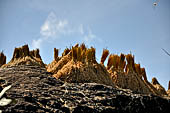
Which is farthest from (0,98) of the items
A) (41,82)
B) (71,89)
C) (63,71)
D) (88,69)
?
(88,69)

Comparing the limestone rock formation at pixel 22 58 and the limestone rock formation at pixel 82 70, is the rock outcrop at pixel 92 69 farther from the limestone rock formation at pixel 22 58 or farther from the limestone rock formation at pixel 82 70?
the limestone rock formation at pixel 22 58

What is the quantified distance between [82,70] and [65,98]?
1118mm

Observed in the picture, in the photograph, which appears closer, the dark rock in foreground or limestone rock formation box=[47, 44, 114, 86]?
the dark rock in foreground

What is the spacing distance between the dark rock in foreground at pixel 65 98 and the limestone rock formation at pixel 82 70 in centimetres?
43

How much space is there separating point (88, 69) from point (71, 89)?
1031mm

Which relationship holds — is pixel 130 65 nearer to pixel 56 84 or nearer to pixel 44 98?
pixel 56 84

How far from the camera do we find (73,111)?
105 inches

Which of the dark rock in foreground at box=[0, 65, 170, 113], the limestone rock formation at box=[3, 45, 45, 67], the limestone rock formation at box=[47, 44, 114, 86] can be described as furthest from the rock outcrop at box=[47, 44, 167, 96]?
the limestone rock formation at box=[3, 45, 45, 67]

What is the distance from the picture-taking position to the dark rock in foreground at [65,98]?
260cm

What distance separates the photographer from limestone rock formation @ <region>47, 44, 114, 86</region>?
3701mm

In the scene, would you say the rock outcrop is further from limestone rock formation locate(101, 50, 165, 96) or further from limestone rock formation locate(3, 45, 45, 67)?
limestone rock formation locate(3, 45, 45, 67)

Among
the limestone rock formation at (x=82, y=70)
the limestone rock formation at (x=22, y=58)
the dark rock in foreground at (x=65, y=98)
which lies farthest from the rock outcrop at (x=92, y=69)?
the limestone rock formation at (x=22, y=58)

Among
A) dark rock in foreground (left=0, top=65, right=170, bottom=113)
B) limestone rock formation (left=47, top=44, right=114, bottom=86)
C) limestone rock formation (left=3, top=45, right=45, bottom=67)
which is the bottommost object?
dark rock in foreground (left=0, top=65, right=170, bottom=113)

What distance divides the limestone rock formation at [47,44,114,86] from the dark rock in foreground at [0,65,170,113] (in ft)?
1.41
